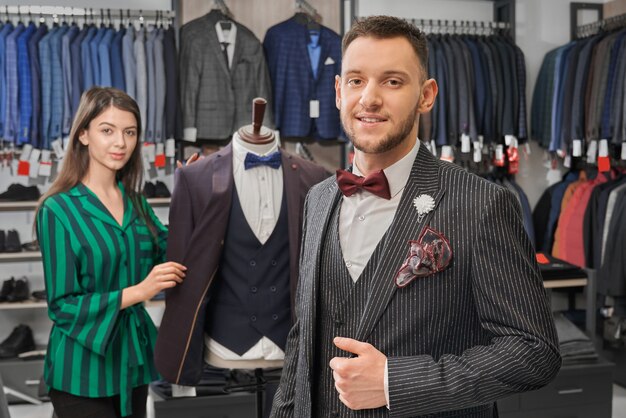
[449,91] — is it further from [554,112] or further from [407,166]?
[407,166]

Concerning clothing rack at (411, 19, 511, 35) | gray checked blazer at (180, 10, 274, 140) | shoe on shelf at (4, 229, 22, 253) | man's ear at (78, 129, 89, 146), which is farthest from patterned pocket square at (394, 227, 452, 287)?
clothing rack at (411, 19, 511, 35)

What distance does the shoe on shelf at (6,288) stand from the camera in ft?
15.0

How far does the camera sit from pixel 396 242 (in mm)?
1314

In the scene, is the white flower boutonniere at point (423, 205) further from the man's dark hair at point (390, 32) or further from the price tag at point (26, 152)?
the price tag at point (26, 152)

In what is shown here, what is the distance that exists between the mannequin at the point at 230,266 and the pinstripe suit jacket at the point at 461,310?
0.99m

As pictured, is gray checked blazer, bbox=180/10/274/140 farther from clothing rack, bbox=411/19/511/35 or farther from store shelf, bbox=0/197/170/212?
clothing rack, bbox=411/19/511/35

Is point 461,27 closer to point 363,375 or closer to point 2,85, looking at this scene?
point 2,85

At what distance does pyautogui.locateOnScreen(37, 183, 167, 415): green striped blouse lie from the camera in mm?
2270

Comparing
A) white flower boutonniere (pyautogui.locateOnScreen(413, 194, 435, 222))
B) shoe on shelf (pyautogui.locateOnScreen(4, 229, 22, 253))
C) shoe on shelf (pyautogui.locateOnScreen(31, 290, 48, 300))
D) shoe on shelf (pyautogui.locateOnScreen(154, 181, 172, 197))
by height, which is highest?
white flower boutonniere (pyautogui.locateOnScreen(413, 194, 435, 222))

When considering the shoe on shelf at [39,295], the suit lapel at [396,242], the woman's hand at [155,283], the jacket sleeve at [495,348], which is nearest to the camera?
the jacket sleeve at [495,348]

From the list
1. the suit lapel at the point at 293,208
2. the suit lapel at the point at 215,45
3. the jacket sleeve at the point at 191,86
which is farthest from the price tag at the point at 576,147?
the suit lapel at the point at 293,208

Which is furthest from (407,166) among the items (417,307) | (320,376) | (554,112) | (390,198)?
(554,112)

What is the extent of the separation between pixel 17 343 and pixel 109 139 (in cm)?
280

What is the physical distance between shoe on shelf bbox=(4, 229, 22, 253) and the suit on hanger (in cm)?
270
